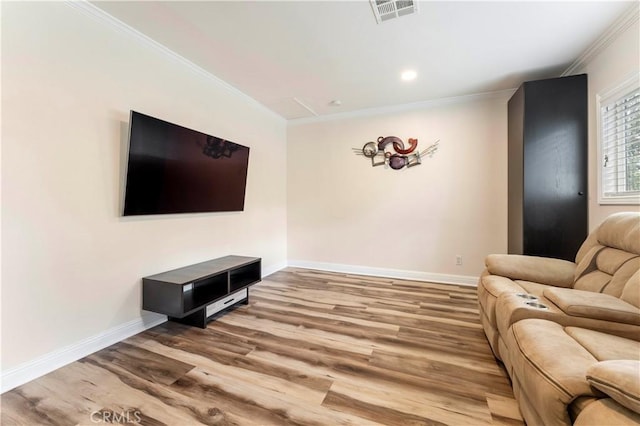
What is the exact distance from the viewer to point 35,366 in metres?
1.67

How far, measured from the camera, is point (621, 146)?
2201 mm

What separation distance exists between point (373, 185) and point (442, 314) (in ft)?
6.74

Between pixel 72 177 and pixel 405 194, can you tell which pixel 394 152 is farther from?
pixel 72 177

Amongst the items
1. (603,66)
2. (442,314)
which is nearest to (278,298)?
(442,314)

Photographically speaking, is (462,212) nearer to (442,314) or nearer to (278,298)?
(442,314)

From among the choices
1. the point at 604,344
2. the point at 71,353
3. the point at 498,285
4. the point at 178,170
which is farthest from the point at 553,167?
the point at 71,353

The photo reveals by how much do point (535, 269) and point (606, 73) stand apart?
6.14ft

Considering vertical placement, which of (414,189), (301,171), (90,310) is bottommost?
(90,310)

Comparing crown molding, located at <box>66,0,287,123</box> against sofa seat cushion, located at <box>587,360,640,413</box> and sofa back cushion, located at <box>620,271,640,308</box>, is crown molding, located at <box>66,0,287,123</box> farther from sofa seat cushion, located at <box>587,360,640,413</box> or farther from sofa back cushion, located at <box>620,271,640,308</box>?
sofa back cushion, located at <box>620,271,640,308</box>

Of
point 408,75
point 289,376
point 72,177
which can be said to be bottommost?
point 289,376

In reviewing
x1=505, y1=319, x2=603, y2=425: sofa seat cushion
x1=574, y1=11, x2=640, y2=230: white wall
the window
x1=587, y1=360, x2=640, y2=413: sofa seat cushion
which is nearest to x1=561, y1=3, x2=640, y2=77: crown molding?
x1=574, y1=11, x2=640, y2=230: white wall

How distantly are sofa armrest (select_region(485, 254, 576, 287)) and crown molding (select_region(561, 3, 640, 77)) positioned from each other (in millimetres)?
1888

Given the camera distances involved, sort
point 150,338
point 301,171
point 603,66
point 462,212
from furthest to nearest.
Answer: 1. point 301,171
2. point 462,212
3. point 603,66
4. point 150,338

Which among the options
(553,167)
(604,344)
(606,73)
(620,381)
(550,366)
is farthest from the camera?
(553,167)
